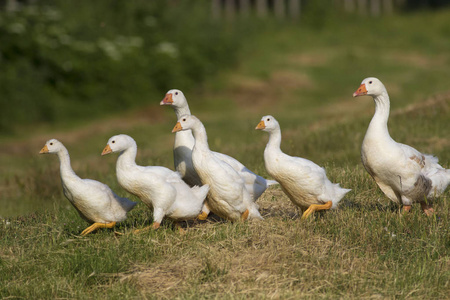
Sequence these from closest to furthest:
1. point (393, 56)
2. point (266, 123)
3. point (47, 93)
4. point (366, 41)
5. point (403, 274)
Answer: point (403, 274)
point (266, 123)
point (47, 93)
point (393, 56)
point (366, 41)

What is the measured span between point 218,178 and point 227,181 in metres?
0.09

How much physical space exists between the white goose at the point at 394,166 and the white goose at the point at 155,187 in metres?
1.78

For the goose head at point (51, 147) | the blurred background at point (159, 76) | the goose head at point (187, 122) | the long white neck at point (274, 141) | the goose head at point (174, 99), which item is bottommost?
the blurred background at point (159, 76)

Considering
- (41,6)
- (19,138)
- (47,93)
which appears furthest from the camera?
(41,6)

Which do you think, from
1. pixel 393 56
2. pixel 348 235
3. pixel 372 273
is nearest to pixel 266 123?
pixel 348 235

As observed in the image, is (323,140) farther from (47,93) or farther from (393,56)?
(393,56)

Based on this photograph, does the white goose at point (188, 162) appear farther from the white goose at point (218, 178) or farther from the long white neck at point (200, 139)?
the long white neck at point (200, 139)

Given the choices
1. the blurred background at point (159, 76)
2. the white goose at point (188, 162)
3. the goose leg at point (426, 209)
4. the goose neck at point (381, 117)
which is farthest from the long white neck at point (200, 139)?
the blurred background at point (159, 76)

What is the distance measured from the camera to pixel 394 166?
6.46 m

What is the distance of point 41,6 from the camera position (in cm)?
2164

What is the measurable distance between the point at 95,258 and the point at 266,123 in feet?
7.05

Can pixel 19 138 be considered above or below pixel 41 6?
below

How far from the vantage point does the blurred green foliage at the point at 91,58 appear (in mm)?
19141

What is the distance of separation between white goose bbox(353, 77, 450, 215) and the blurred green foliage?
13.8m
